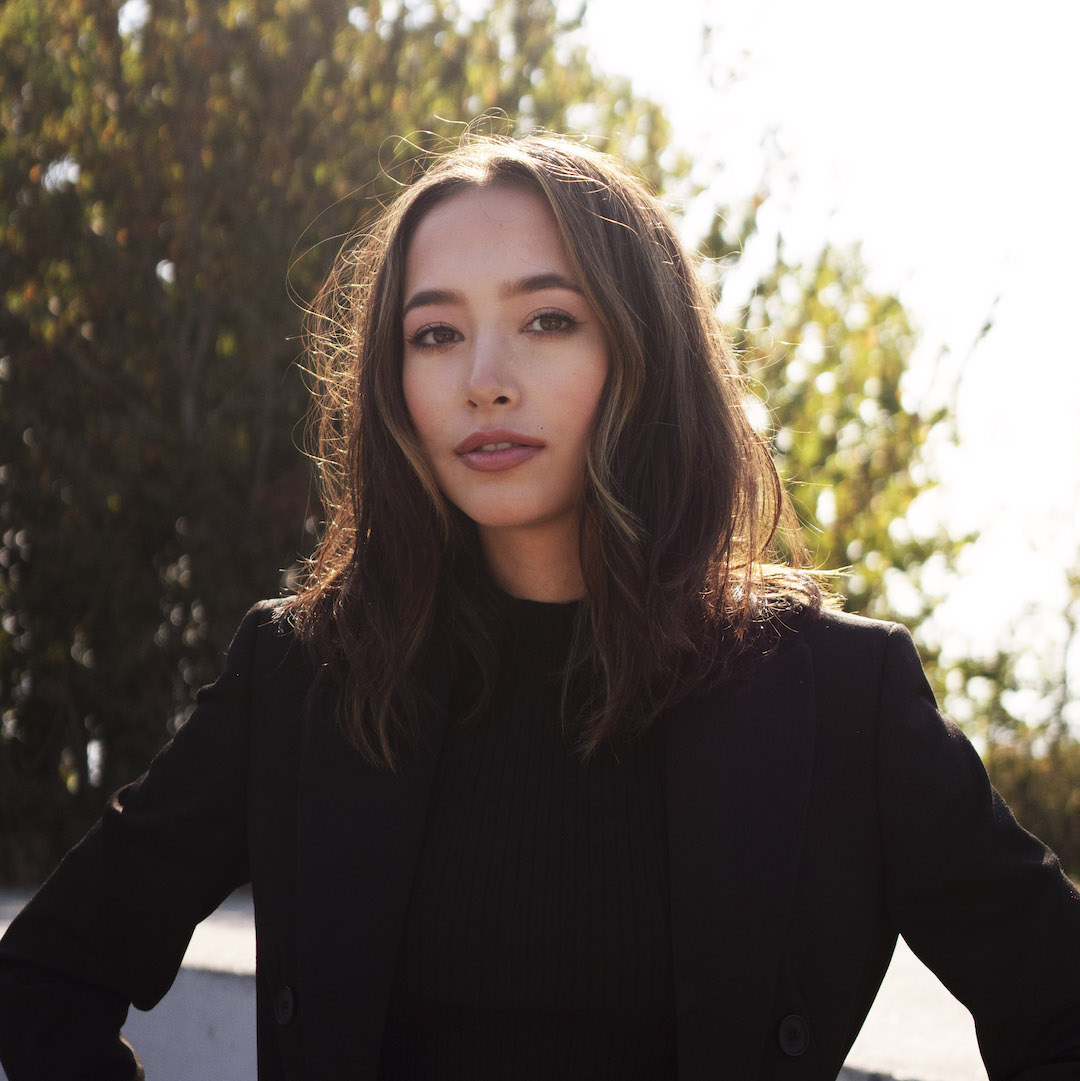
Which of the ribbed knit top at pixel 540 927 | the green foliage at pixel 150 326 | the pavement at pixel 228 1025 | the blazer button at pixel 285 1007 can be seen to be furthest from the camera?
the green foliage at pixel 150 326

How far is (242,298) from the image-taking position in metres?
4.64

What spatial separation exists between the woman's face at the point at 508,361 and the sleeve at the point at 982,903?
669 mm

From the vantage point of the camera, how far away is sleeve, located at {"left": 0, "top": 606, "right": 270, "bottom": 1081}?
1.93 metres

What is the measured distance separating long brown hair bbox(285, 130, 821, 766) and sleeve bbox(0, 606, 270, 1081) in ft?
0.90

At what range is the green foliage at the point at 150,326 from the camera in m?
4.64

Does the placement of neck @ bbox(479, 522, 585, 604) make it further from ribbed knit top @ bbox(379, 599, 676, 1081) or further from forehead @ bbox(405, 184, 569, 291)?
forehead @ bbox(405, 184, 569, 291)

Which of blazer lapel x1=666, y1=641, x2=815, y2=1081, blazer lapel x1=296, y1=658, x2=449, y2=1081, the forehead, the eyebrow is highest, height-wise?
the forehead

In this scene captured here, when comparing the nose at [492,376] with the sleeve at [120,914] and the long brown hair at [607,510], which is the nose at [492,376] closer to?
the long brown hair at [607,510]

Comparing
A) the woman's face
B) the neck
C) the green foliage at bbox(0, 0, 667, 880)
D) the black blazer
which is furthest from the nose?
the green foliage at bbox(0, 0, 667, 880)

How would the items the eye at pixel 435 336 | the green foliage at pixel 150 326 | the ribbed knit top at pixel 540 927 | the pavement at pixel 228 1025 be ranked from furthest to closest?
the green foliage at pixel 150 326, the pavement at pixel 228 1025, the eye at pixel 435 336, the ribbed knit top at pixel 540 927

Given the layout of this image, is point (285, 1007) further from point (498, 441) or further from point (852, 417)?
point (852, 417)

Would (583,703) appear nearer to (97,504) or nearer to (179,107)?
(97,504)

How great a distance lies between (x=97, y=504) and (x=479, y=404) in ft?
9.95

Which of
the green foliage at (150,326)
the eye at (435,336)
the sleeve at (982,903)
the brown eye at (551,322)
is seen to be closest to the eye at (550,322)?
the brown eye at (551,322)
